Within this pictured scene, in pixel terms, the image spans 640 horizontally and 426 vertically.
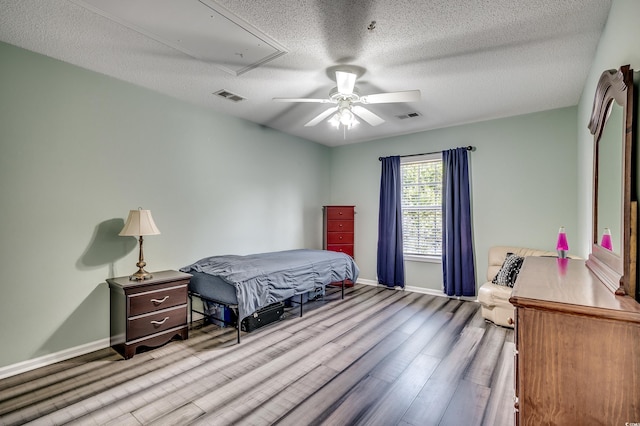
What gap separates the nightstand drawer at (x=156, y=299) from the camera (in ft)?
9.16

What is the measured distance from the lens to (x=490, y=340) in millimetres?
3168

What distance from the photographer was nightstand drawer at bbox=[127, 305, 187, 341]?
2.79 meters

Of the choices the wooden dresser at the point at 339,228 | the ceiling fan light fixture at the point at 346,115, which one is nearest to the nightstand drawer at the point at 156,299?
the ceiling fan light fixture at the point at 346,115

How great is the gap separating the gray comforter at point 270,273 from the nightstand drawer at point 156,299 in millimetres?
341

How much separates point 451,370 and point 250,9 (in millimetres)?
3148

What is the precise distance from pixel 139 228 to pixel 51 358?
132cm

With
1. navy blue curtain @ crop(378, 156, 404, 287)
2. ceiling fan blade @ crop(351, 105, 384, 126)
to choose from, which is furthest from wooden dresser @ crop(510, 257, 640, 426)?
navy blue curtain @ crop(378, 156, 404, 287)

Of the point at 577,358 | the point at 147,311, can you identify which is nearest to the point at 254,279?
the point at 147,311

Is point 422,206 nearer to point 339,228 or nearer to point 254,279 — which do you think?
point 339,228

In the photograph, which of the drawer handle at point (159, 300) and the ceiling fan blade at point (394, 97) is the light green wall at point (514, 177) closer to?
the ceiling fan blade at point (394, 97)

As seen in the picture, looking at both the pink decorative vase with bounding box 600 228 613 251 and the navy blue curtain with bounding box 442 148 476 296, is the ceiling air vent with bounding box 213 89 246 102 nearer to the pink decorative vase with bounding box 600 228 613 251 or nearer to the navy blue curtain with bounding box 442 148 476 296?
the navy blue curtain with bounding box 442 148 476 296

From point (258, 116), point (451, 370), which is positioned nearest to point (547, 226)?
point (451, 370)

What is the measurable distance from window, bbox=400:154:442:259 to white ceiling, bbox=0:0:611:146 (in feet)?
4.58

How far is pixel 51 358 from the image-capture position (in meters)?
2.68
